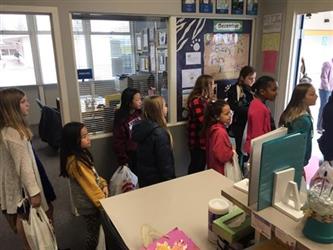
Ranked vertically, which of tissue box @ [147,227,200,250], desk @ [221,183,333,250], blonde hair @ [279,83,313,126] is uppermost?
blonde hair @ [279,83,313,126]

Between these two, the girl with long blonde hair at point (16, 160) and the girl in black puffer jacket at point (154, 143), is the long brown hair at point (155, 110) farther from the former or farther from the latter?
the girl with long blonde hair at point (16, 160)

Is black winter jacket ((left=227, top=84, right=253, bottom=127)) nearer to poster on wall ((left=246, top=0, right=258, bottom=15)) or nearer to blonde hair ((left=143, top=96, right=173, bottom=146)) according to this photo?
poster on wall ((left=246, top=0, right=258, bottom=15))

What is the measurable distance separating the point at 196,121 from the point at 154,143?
0.97 m

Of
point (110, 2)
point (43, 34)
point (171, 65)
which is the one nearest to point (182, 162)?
point (171, 65)

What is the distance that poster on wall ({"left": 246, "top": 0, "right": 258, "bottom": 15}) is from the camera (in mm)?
3289

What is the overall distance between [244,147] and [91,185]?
1.56 meters

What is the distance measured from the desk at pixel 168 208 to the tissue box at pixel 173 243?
0.39 ft

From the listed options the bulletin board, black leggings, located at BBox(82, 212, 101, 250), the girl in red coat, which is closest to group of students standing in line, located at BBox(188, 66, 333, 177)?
the girl in red coat

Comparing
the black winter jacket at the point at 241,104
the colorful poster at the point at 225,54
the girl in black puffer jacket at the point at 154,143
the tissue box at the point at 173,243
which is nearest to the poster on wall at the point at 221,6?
the colorful poster at the point at 225,54

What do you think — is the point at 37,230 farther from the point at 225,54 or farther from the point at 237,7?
the point at 237,7

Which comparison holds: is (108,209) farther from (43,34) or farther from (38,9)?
(43,34)

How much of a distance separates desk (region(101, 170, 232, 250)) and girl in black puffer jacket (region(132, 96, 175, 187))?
15.4 inches

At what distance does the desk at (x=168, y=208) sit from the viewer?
125cm

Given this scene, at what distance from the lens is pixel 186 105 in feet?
10.6
